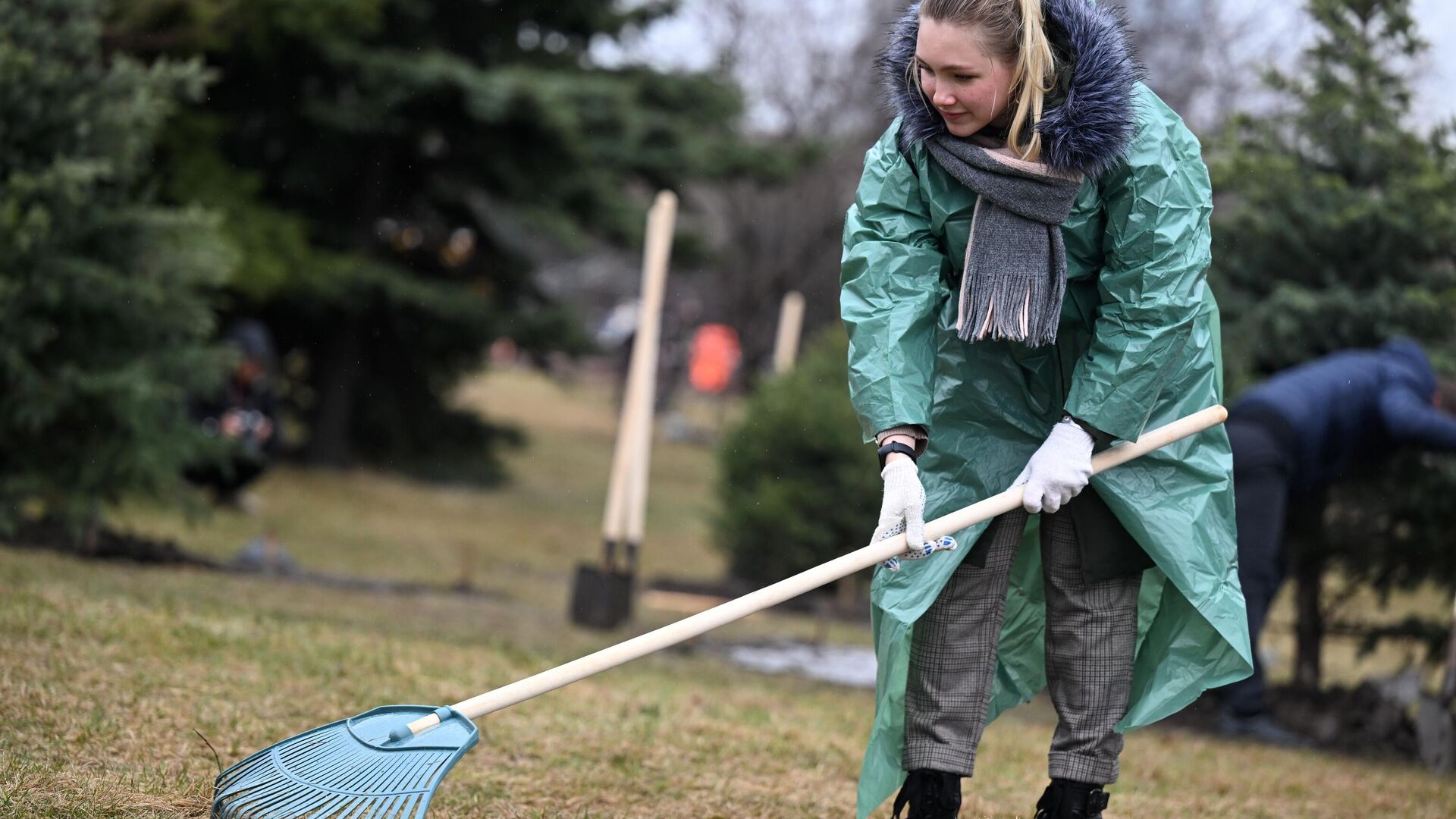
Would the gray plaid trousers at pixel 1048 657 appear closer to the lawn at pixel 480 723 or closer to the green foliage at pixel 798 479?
the lawn at pixel 480 723

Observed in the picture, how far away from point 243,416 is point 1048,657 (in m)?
7.93

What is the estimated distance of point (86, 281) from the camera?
6.16 meters

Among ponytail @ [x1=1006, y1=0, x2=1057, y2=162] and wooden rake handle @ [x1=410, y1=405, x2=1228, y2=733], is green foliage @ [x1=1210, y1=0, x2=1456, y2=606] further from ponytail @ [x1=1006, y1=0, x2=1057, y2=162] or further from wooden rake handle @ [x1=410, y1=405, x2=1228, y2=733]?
ponytail @ [x1=1006, y1=0, x2=1057, y2=162]

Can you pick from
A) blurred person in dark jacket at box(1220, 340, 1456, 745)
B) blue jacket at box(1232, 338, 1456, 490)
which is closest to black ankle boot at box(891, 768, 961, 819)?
blurred person in dark jacket at box(1220, 340, 1456, 745)

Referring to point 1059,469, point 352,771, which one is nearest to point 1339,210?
point 1059,469

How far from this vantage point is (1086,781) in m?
2.78

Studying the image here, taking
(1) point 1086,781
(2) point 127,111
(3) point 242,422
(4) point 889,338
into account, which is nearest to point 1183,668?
(1) point 1086,781

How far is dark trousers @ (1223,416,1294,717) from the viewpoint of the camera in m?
5.05

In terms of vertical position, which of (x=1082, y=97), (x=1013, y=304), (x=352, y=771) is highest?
(x=1082, y=97)

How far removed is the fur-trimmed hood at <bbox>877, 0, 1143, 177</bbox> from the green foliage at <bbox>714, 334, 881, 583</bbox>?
5.86 m

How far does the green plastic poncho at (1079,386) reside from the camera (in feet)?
8.76

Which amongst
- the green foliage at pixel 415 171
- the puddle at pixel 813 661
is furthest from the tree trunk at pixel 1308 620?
the green foliage at pixel 415 171

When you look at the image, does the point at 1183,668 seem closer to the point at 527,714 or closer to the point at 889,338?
the point at 889,338

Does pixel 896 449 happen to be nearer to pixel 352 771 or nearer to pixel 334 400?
pixel 352 771
